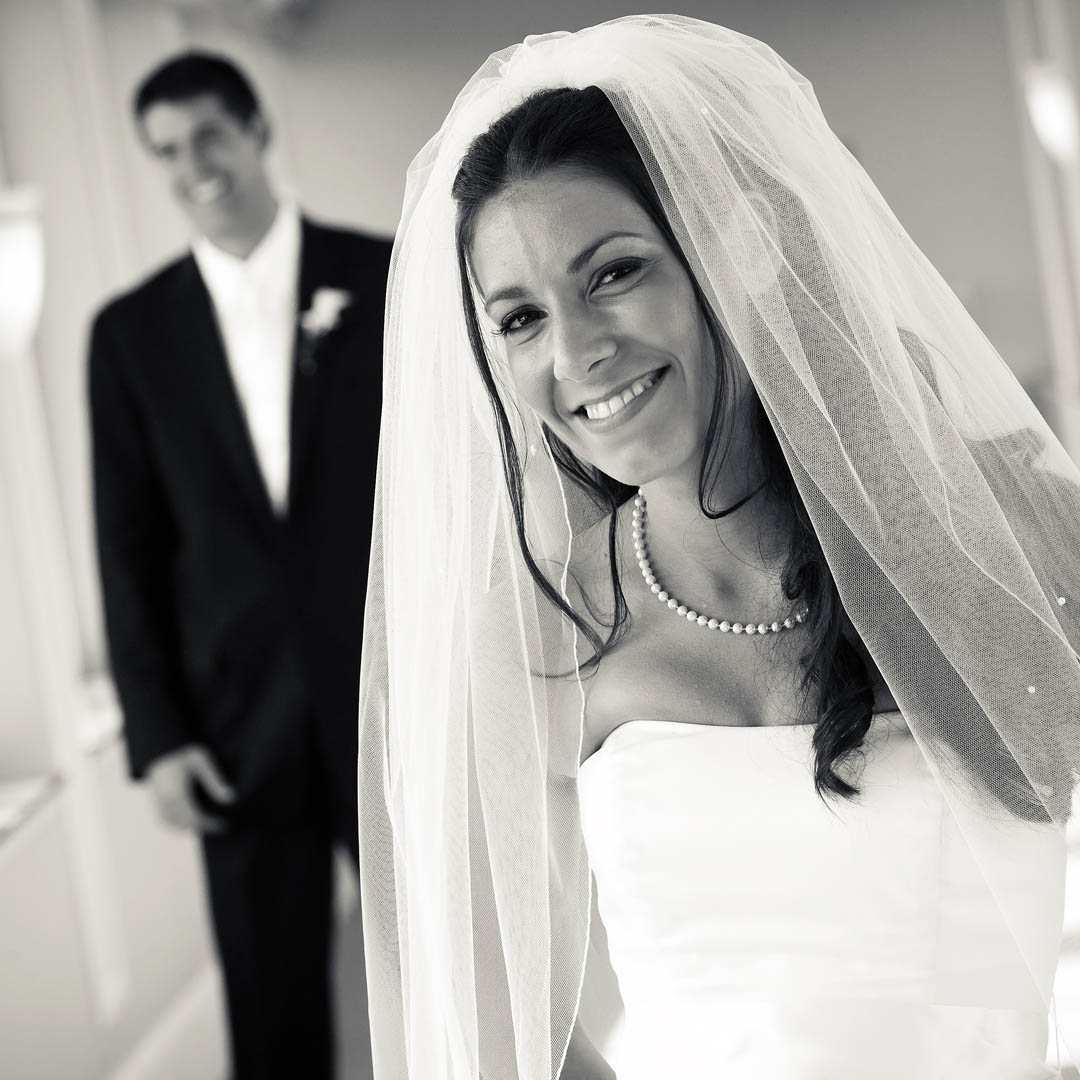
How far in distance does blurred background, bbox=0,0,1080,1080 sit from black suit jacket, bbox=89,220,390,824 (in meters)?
0.55

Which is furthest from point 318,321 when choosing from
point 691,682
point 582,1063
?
point 582,1063

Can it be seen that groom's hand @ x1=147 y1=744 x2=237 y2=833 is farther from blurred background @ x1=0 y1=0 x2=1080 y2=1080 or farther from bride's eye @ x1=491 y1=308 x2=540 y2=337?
bride's eye @ x1=491 y1=308 x2=540 y2=337

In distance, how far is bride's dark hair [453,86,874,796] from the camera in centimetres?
143

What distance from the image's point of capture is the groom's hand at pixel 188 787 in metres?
3.01

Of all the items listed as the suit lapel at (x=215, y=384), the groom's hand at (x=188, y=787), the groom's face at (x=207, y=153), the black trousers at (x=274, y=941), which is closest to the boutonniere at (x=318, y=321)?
the suit lapel at (x=215, y=384)

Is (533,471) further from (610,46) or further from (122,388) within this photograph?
(122,388)

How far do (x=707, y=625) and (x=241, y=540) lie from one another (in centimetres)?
162

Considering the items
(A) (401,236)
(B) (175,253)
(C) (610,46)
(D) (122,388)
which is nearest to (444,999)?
(A) (401,236)

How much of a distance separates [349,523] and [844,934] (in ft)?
5.74

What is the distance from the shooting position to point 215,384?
120 inches

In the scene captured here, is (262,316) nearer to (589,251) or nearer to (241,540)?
(241,540)

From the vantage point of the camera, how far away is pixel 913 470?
1383 mm

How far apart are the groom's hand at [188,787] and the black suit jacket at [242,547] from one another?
0.03m

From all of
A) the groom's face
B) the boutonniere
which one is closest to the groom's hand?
the boutonniere
